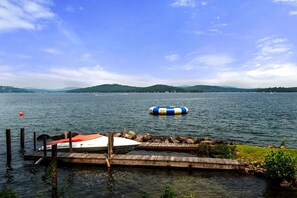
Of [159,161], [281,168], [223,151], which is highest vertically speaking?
[281,168]

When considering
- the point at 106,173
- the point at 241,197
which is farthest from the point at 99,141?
the point at 241,197

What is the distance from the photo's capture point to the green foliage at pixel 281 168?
717 inches

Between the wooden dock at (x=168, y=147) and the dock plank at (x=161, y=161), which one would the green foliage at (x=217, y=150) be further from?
the dock plank at (x=161, y=161)

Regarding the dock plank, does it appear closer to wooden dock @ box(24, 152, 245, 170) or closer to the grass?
wooden dock @ box(24, 152, 245, 170)

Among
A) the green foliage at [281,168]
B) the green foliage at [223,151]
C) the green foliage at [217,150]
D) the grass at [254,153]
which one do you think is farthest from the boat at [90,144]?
the green foliage at [281,168]

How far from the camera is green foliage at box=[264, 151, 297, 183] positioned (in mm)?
18203

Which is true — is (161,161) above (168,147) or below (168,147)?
above

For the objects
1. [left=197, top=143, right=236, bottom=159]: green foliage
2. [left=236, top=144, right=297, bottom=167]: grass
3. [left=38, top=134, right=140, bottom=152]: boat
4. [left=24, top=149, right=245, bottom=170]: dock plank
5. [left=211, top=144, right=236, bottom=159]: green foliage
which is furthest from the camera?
[left=38, top=134, right=140, bottom=152]: boat

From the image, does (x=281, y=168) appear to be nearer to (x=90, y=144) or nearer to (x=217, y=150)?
(x=217, y=150)

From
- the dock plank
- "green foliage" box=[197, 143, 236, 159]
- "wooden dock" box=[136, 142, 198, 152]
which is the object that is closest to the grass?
"green foliage" box=[197, 143, 236, 159]

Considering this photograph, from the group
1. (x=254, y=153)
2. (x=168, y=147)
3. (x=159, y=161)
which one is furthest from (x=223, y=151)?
(x=159, y=161)

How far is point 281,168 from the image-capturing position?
60.5ft

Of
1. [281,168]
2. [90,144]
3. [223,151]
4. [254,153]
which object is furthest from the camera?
[90,144]

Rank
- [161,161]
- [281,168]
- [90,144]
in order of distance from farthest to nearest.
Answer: [90,144] → [161,161] → [281,168]
